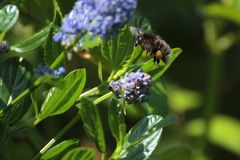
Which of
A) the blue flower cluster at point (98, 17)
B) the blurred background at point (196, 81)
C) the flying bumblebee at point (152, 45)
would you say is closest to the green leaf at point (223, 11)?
the blurred background at point (196, 81)

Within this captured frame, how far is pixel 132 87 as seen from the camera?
3.30 feet

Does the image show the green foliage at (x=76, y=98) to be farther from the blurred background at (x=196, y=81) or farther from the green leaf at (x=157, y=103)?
the blurred background at (x=196, y=81)

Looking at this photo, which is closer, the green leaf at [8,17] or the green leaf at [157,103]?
the green leaf at [8,17]

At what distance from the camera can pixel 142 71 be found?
1.04 m

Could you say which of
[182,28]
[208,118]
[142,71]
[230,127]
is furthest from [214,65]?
[142,71]

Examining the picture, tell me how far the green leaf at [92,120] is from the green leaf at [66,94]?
0.07 feet

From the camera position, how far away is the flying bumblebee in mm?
1099

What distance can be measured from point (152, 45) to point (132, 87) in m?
0.16

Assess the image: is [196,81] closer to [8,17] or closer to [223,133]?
[223,133]

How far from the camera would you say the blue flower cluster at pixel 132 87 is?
1008 mm

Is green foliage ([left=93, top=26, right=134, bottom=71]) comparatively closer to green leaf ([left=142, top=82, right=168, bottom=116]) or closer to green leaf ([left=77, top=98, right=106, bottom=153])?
green leaf ([left=77, top=98, right=106, bottom=153])

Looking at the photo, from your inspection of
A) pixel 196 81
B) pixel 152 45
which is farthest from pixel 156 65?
pixel 196 81

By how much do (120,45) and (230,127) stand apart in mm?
1848

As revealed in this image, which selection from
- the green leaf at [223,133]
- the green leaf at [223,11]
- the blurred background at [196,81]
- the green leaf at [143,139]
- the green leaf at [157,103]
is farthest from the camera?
the green leaf at [223,133]
